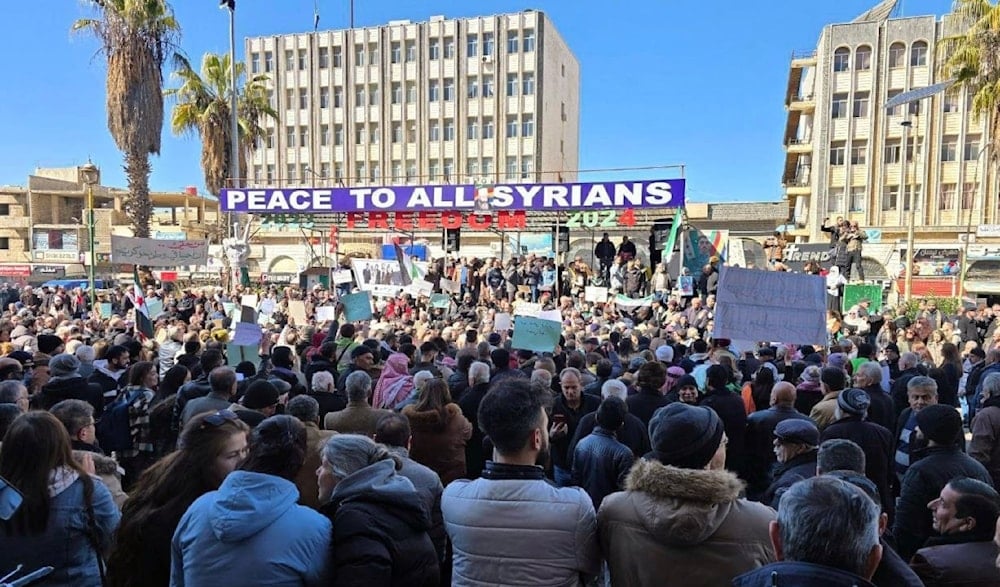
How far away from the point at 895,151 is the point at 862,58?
18.7 ft

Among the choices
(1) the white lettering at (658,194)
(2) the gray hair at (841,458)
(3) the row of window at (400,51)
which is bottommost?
(2) the gray hair at (841,458)

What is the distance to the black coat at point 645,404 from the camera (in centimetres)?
518

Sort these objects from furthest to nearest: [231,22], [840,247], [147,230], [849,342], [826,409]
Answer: [231,22], [147,230], [840,247], [849,342], [826,409]

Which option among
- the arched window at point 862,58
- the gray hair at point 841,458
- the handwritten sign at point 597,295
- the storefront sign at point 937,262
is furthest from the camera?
the arched window at point 862,58

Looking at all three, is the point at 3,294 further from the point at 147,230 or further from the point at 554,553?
the point at 554,553

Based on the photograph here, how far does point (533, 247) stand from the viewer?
33.9m

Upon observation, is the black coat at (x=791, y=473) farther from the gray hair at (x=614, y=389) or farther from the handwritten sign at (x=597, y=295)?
the handwritten sign at (x=597, y=295)

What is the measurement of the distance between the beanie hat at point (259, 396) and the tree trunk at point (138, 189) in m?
21.1

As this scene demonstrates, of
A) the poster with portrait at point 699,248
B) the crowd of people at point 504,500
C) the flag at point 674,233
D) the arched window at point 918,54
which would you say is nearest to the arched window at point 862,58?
the arched window at point 918,54

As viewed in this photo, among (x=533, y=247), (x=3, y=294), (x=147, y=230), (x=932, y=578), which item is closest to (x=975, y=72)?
(x=533, y=247)

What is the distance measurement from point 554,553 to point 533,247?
3190cm

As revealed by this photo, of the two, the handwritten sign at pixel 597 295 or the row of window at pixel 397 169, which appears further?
the row of window at pixel 397 169

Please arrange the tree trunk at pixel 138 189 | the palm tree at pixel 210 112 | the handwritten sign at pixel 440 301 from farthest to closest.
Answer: the palm tree at pixel 210 112 → the tree trunk at pixel 138 189 → the handwritten sign at pixel 440 301

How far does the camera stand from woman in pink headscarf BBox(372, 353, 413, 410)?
19.3 ft
